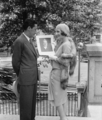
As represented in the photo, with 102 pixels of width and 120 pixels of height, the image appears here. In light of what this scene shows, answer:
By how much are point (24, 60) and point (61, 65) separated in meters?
0.61

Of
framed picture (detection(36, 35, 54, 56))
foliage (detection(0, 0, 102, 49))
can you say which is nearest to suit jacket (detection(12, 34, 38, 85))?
framed picture (detection(36, 35, 54, 56))

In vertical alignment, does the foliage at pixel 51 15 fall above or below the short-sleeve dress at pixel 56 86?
above

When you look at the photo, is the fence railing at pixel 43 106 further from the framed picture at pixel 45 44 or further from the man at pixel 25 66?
the framed picture at pixel 45 44

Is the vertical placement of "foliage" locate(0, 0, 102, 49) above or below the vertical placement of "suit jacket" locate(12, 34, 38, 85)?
above

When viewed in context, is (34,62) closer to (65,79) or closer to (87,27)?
(65,79)

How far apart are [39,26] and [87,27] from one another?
205cm

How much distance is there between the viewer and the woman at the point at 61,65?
3691 millimetres

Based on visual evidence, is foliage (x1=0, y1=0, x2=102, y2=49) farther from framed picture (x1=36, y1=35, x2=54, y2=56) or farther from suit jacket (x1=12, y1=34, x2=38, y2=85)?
suit jacket (x1=12, y1=34, x2=38, y2=85)

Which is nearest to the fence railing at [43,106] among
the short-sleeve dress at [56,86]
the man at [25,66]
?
the short-sleeve dress at [56,86]

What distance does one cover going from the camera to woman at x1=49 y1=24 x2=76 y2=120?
3691mm

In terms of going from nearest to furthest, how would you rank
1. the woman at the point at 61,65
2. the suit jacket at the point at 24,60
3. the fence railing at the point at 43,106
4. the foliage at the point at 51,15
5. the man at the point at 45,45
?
1. the suit jacket at the point at 24,60
2. the woman at the point at 61,65
3. the man at the point at 45,45
4. the fence railing at the point at 43,106
5. the foliage at the point at 51,15

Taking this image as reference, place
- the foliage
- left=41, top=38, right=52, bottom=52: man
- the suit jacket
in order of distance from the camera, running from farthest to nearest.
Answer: the foliage, left=41, top=38, right=52, bottom=52: man, the suit jacket

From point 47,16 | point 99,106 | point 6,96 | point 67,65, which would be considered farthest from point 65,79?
point 6,96

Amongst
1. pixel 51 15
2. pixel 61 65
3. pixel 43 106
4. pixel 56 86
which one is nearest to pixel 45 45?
pixel 61 65
